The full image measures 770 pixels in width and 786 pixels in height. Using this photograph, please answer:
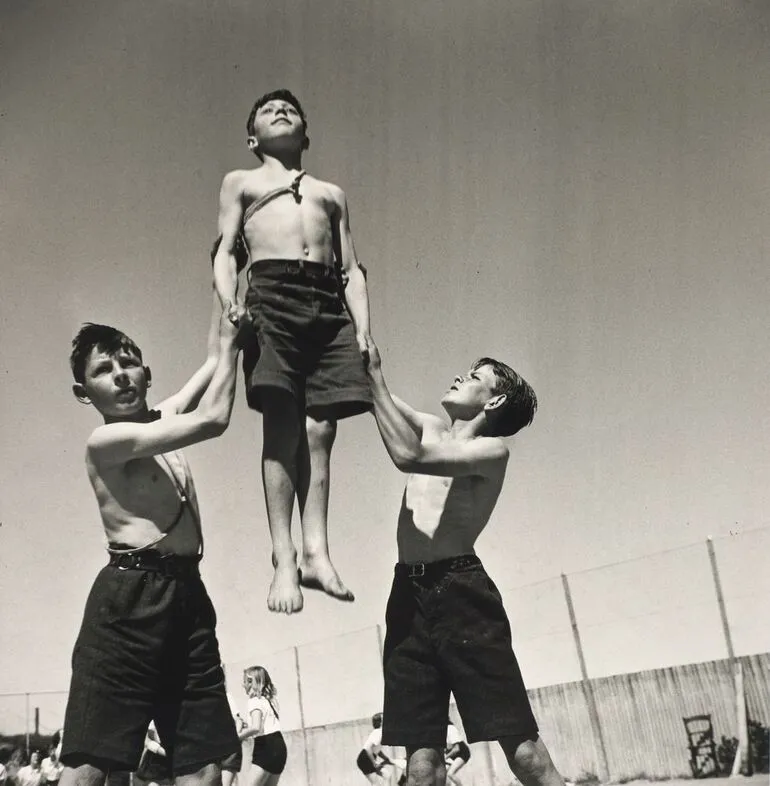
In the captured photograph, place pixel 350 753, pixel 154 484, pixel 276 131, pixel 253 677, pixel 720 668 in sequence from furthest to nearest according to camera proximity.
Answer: pixel 350 753 < pixel 720 668 < pixel 253 677 < pixel 276 131 < pixel 154 484

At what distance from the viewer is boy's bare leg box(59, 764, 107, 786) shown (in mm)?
3182

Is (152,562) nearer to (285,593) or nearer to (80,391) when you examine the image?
(285,593)

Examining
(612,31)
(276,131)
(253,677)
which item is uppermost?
(612,31)

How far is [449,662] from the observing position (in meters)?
3.82

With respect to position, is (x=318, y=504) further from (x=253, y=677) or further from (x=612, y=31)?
(x=253, y=677)

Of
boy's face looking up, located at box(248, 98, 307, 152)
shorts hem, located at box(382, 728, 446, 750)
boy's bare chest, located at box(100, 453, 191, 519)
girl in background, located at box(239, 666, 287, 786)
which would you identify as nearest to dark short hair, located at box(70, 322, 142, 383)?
boy's bare chest, located at box(100, 453, 191, 519)

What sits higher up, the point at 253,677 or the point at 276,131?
the point at 276,131

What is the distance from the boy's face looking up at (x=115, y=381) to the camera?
3455mm

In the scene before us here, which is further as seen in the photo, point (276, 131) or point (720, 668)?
point (720, 668)

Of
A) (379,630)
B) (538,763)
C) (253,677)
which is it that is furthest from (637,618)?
(538,763)

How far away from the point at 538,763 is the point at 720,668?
4.60 metres

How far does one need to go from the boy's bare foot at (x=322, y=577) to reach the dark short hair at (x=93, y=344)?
35.8 inches

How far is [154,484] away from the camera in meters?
3.45

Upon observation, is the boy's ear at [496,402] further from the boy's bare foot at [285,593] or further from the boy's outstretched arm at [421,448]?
the boy's bare foot at [285,593]
